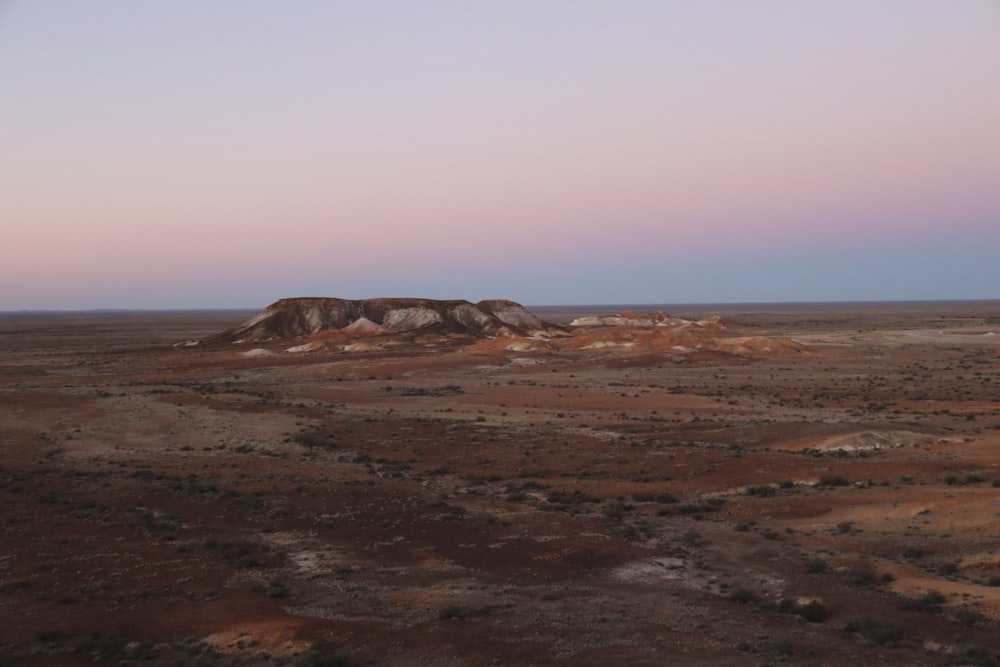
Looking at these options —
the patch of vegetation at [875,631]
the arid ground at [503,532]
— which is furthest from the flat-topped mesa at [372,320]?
the patch of vegetation at [875,631]

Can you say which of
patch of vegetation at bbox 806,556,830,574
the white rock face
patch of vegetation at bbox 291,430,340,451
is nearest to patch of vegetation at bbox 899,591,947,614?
patch of vegetation at bbox 806,556,830,574

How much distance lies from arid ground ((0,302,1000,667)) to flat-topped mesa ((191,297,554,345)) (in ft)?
214

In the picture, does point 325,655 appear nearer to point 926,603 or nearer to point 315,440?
point 926,603

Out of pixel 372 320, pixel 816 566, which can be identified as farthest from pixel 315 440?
pixel 372 320

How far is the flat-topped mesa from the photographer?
110m

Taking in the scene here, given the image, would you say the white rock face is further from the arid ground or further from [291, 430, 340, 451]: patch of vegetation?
[291, 430, 340, 451]: patch of vegetation

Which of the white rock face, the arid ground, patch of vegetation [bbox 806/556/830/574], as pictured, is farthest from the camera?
the white rock face

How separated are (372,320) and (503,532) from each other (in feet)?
322

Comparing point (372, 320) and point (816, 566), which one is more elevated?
point (372, 320)

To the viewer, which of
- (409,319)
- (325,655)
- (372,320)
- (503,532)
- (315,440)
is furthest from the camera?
(372,320)

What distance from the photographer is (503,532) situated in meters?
19.1

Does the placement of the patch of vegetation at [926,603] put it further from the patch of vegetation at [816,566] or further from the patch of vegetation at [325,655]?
the patch of vegetation at [325,655]

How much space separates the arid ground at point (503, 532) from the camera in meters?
12.2

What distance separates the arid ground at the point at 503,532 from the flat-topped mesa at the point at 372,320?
214 ft
